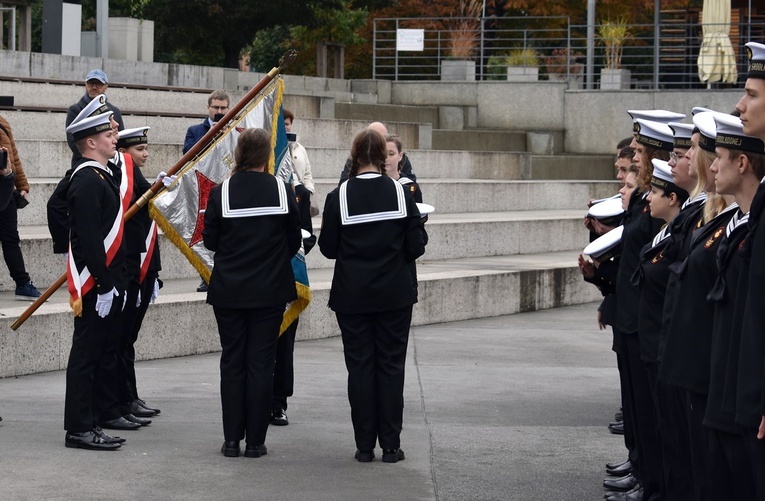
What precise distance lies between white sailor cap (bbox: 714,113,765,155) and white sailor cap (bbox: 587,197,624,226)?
9.76ft

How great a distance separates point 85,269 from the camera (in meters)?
7.20

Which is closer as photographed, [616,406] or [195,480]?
[195,480]

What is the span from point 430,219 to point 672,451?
11103mm

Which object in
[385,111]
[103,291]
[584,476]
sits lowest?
[584,476]

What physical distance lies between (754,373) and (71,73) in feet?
56.5

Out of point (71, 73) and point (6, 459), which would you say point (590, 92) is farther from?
point (6, 459)

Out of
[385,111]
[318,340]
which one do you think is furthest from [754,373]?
[385,111]

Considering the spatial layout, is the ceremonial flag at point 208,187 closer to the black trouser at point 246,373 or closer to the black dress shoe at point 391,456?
the black trouser at point 246,373

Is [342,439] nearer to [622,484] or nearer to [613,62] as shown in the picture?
[622,484]

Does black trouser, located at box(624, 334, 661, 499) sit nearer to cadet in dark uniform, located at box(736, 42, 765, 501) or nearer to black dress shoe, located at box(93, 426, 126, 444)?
cadet in dark uniform, located at box(736, 42, 765, 501)

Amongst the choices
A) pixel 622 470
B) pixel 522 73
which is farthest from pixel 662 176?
pixel 522 73

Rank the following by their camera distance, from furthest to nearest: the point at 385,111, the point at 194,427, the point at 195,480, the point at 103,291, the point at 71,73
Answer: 1. the point at 385,111
2. the point at 71,73
3. the point at 194,427
4. the point at 103,291
5. the point at 195,480

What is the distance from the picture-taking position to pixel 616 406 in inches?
356

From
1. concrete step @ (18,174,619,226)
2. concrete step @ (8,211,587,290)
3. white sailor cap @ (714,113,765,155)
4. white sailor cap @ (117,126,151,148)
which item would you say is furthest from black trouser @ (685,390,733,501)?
concrete step @ (18,174,619,226)
